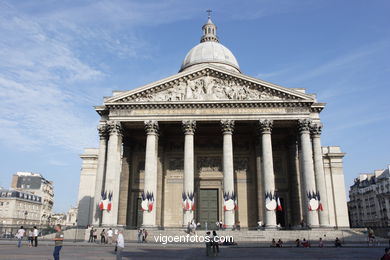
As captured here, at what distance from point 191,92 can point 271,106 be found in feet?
25.8

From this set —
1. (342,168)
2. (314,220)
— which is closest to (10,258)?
(314,220)

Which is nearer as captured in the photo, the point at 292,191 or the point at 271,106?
the point at 271,106

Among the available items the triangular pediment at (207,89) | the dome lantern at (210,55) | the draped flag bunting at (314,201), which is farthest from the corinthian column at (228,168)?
the dome lantern at (210,55)

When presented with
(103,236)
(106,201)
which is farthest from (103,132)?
(103,236)

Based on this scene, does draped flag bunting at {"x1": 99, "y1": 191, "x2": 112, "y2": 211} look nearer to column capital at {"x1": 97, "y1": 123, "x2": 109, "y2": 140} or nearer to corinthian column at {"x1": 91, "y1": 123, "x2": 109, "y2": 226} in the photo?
corinthian column at {"x1": 91, "y1": 123, "x2": 109, "y2": 226}

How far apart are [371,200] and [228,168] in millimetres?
58643

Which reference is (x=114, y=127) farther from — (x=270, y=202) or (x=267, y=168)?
(x=270, y=202)

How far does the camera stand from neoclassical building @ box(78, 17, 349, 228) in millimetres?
30875

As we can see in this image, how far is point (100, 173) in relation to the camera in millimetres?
32812

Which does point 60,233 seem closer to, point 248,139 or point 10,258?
point 10,258

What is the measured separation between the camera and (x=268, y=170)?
30844 mm

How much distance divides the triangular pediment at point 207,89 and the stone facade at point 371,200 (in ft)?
157

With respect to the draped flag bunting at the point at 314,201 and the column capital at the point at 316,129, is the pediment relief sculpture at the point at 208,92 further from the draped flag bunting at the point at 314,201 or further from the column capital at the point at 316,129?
the draped flag bunting at the point at 314,201

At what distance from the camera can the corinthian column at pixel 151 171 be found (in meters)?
30.0
